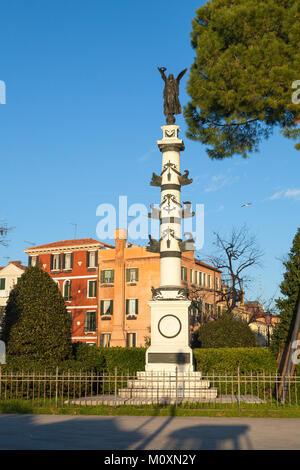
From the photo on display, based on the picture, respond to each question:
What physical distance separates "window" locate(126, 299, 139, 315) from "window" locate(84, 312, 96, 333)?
4355mm

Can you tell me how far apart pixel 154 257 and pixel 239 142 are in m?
32.2

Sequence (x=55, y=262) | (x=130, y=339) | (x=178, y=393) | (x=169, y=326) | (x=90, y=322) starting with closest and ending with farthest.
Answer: (x=178, y=393) → (x=169, y=326) → (x=130, y=339) → (x=90, y=322) → (x=55, y=262)

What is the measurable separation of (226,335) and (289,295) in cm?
681

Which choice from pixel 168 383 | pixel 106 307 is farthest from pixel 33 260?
pixel 168 383

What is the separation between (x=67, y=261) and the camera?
5862 centimetres

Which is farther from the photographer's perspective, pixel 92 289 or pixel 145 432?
pixel 92 289

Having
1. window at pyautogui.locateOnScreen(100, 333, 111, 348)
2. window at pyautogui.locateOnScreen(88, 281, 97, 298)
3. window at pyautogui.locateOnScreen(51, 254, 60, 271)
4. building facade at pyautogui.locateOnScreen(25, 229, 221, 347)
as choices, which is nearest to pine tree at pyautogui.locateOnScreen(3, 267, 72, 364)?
building facade at pyautogui.locateOnScreen(25, 229, 221, 347)

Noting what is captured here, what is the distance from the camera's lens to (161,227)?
22.6 meters

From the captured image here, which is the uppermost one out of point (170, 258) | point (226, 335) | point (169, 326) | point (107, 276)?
point (107, 276)

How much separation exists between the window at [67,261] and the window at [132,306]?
29.2 feet

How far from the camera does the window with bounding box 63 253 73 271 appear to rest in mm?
58281

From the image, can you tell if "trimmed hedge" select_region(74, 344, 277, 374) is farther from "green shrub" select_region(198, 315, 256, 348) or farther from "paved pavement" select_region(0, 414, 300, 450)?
"paved pavement" select_region(0, 414, 300, 450)

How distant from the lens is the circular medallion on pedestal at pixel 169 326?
20812 mm

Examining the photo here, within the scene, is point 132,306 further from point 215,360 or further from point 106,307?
point 215,360
